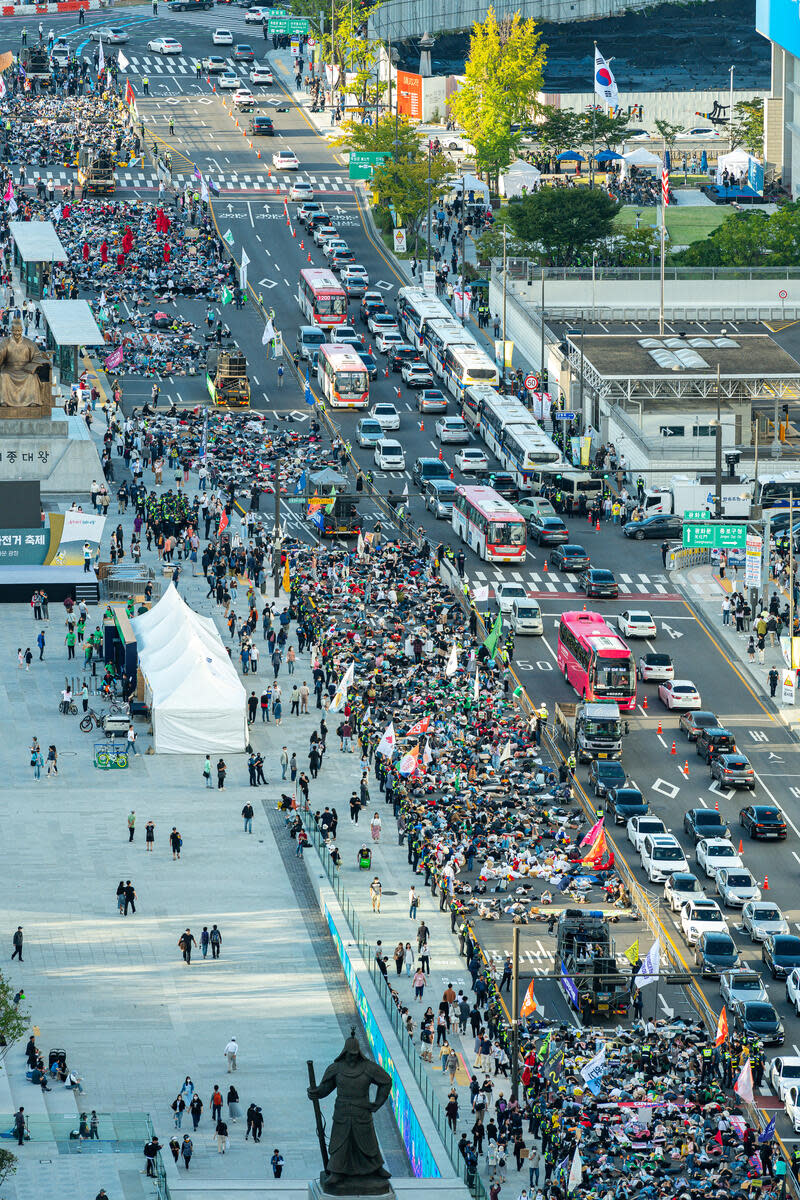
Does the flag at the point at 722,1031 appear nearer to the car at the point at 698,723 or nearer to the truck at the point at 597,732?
the truck at the point at 597,732

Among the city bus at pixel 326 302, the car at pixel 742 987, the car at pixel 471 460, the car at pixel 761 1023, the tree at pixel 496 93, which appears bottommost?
the car at pixel 761 1023

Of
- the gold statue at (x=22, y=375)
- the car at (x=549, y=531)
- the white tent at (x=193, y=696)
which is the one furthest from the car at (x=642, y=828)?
the gold statue at (x=22, y=375)

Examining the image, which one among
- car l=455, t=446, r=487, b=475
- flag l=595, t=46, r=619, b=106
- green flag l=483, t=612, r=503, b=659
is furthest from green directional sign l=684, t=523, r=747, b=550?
flag l=595, t=46, r=619, b=106

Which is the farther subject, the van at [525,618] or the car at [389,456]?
the car at [389,456]

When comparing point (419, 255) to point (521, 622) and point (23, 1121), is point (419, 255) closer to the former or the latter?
point (521, 622)

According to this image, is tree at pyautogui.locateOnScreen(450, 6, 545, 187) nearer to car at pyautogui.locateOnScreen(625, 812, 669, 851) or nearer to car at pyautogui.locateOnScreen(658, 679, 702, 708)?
car at pyautogui.locateOnScreen(658, 679, 702, 708)

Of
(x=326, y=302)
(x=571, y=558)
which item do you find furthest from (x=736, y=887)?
(x=326, y=302)
